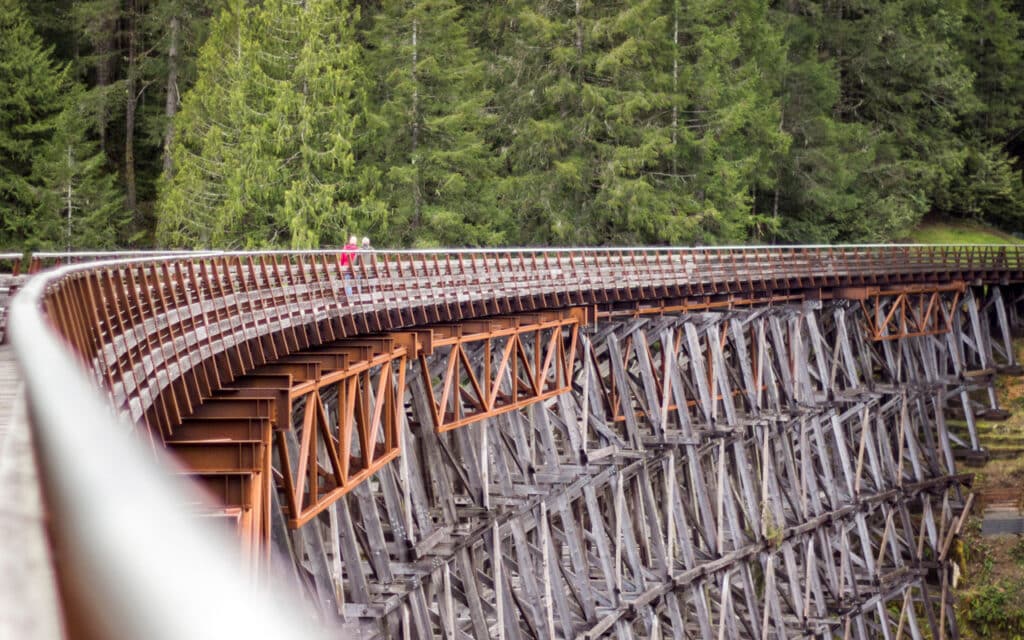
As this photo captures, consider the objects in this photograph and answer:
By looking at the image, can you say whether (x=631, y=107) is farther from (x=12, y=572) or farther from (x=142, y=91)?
(x=12, y=572)

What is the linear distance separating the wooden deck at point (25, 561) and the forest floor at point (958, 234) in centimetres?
5841

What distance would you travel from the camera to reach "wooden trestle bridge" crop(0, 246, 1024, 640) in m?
1.28

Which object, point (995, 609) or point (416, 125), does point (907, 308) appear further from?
point (416, 125)

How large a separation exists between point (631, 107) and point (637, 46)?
1938 mm

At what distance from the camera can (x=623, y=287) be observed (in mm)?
24828

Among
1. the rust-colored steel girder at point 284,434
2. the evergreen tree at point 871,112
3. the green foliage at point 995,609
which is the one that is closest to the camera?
the rust-colored steel girder at point 284,434

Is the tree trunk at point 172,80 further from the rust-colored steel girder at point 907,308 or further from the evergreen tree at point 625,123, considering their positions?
the rust-colored steel girder at point 907,308

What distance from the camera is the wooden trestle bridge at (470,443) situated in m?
1.28

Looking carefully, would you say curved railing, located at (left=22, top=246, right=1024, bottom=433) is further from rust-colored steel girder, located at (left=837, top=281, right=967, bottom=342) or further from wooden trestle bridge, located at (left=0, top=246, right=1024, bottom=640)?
rust-colored steel girder, located at (left=837, top=281, right=967, bottom=342)

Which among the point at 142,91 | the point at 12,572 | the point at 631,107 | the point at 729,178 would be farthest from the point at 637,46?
the point at 12,572

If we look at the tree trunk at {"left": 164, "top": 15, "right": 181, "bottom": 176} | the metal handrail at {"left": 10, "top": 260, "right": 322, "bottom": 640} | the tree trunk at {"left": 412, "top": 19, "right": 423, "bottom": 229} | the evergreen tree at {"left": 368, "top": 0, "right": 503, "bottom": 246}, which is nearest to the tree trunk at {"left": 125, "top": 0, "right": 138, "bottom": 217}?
the tree trunk at {"left": 164, "top": 15, "right": 181, "bottom": 176}

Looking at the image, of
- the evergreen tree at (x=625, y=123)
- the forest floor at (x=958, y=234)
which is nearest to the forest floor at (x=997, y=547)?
the evergreen tree at (x=625, y=123)

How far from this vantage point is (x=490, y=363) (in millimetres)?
19516

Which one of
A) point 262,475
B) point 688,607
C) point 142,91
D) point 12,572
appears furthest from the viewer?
point 142,91
